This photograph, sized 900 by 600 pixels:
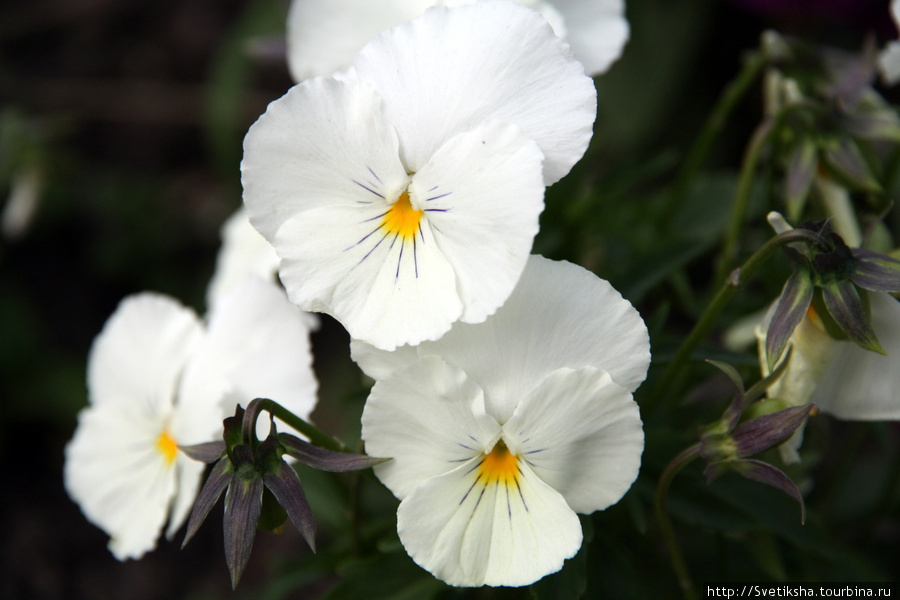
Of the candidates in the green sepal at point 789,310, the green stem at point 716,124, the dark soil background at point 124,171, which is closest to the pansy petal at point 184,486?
the green sepal at point 789,310

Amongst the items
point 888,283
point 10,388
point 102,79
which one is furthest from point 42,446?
point 888,283

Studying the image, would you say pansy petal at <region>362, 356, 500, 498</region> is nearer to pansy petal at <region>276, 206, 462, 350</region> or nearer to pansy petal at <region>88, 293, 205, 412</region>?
pansy petal at <region>276, 206, 462, 350</region>

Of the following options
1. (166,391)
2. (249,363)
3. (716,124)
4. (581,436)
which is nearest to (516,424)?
(581,436)

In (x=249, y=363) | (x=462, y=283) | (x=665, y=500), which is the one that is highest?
(x=462, y=283)

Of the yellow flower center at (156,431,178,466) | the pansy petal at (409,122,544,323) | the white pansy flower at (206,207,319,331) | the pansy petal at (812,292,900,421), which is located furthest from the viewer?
the white pansy flower at (206,207,319,331)

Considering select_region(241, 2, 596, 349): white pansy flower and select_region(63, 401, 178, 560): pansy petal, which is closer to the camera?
select_region(241, 2, 596, 349): white pansy flower

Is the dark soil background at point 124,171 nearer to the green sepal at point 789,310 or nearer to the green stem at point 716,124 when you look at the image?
the green stem at point 716,124

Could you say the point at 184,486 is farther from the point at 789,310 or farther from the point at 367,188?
the point at 789,310

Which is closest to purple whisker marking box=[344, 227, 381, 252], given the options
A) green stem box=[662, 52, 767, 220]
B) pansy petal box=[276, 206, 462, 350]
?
pansy petal box=[276, 206, 462, 350]
